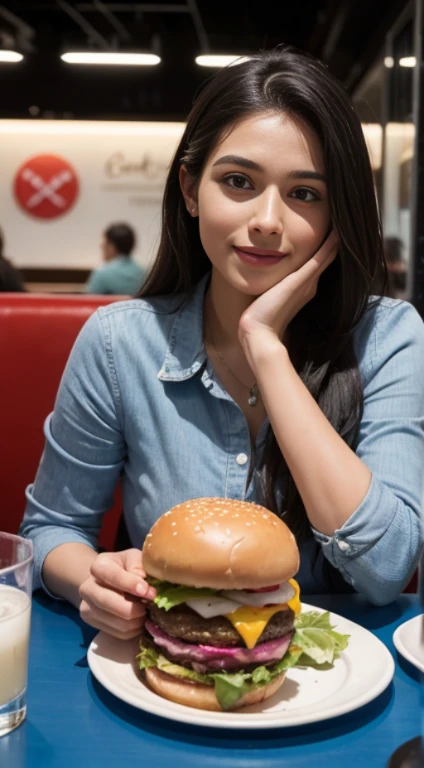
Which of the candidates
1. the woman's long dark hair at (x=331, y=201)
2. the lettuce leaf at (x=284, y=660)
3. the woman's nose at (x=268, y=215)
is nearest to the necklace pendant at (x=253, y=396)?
the woman's long dark hair at (x=331, y=201)

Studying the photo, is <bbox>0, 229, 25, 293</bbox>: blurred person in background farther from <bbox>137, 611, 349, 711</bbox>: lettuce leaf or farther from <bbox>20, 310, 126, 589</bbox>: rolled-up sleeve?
Answer: <bbox>137, 611, 349, 711</bbox>: lettuce leaf

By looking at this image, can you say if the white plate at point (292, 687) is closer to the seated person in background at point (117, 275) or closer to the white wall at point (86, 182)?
the seated person in background at point (117, 275)

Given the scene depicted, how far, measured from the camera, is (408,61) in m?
6.73

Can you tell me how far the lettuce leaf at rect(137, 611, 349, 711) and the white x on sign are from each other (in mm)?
10544

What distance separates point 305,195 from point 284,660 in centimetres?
89

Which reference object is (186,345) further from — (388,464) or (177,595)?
(177,595)

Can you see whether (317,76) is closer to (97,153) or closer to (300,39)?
(300,39)

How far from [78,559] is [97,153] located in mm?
10385

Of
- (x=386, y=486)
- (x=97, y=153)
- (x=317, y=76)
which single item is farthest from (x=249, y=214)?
(x=97, y=153)

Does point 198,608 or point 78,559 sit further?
point 78,559

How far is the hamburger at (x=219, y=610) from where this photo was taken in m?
1.09

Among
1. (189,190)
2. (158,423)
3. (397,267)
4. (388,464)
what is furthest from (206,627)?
(397,267)

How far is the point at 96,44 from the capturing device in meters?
10.2

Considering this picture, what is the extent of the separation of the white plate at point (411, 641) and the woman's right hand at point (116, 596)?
358 millimetres
